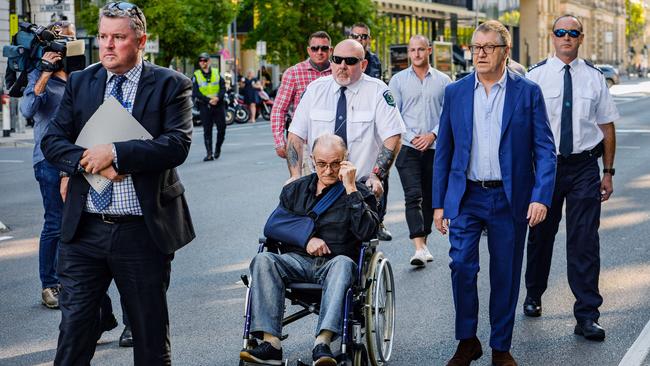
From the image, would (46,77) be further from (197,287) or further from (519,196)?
(519,196)

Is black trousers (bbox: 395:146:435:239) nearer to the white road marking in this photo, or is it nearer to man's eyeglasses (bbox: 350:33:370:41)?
man's eyeglasses (bbox: 350:33:370:41)

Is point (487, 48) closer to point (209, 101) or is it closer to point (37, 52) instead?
point (37, 52)

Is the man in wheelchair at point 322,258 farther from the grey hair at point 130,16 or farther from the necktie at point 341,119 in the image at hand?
the grey hair at point 130,16

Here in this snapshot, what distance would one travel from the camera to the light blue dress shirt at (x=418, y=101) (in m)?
10.6

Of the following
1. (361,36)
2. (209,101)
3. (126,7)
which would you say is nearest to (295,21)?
(209,101)

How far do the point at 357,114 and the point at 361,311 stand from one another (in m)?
1.77

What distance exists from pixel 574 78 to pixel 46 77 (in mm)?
3622

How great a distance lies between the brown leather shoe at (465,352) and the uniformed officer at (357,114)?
140cm

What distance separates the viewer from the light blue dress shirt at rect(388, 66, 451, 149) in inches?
416

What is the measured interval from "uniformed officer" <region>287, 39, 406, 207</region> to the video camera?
1668mm

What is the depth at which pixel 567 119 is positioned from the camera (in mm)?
7785

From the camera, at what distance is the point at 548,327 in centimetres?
777

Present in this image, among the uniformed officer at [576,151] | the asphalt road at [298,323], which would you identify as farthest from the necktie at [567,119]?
the asphalt road at [298,323]

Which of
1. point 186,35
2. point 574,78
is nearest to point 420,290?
point 574,78
